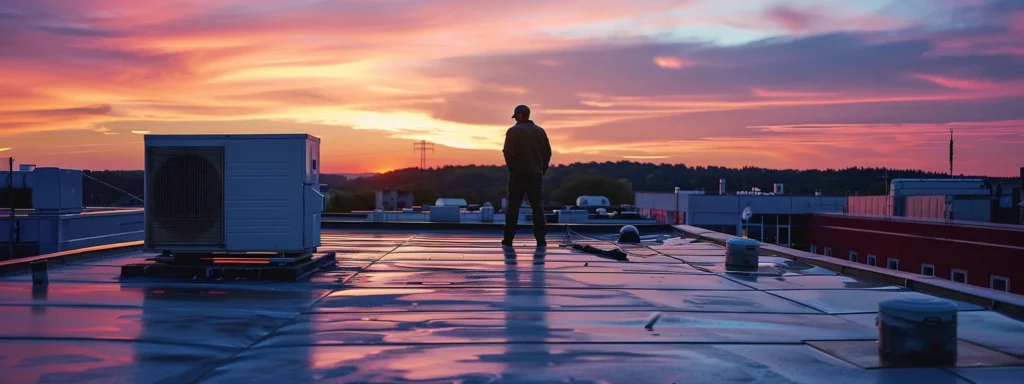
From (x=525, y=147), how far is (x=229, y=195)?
4.54 metres

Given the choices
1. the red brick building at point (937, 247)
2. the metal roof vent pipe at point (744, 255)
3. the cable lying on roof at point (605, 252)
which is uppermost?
the metal roof vent pipe at point (744, 255)

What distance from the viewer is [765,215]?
4784cm

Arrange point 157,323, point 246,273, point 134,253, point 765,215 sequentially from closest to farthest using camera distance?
point 157,323 < point 246,273 < point 134,253 < point 765,215

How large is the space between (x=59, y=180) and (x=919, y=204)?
3391cm

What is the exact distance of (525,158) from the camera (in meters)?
11.5

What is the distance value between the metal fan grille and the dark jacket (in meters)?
4.48

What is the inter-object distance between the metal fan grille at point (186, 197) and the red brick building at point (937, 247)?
25638 millimetres

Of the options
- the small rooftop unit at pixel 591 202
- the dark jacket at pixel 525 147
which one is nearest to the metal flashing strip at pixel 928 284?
the dark jacket at pixel 525 147

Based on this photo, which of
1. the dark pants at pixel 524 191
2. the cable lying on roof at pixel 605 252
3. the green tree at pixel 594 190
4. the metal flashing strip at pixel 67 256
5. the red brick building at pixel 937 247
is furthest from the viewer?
the green tree at pixel 594 190

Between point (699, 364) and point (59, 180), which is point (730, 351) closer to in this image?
point (699, 364)

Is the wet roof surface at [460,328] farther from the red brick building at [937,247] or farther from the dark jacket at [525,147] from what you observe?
the red brick building at [937,247]

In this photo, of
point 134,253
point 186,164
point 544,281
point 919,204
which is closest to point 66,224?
point 134,253

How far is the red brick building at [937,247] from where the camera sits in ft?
87.8

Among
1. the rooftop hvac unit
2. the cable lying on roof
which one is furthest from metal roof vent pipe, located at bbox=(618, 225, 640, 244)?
the rooftop hvac unit
